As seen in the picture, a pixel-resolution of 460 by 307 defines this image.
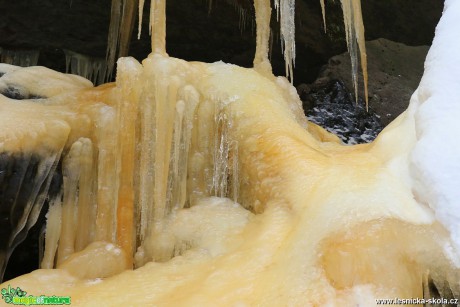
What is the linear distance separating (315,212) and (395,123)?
3.01 ft

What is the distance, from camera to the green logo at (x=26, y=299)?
2.32 metres

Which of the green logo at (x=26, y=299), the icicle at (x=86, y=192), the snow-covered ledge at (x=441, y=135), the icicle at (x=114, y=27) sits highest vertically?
the icicle at (x=114, y=27)

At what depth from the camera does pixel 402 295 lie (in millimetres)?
1973

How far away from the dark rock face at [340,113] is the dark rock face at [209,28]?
2.72 feet

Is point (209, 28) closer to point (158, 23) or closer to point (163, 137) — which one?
point (158, 23)

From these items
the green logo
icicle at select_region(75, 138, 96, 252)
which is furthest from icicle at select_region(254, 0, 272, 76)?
the green logo

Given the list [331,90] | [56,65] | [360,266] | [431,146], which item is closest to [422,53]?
[331,90]

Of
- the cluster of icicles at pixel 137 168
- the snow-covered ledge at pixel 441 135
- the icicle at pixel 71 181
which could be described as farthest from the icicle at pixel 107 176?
the snow-covered ledge at pixel 441 135

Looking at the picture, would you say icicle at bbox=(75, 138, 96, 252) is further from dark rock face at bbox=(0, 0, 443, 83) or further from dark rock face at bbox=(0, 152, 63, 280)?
dark rock face at bbox=(0, 0, 443, 83)

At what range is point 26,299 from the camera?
93.4 inches

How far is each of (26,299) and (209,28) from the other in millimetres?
5005

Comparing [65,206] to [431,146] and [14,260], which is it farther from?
[431,146]

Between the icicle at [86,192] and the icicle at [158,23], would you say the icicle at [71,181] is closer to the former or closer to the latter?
the icicle at [86,192]

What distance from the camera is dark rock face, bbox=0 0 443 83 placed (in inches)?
242
